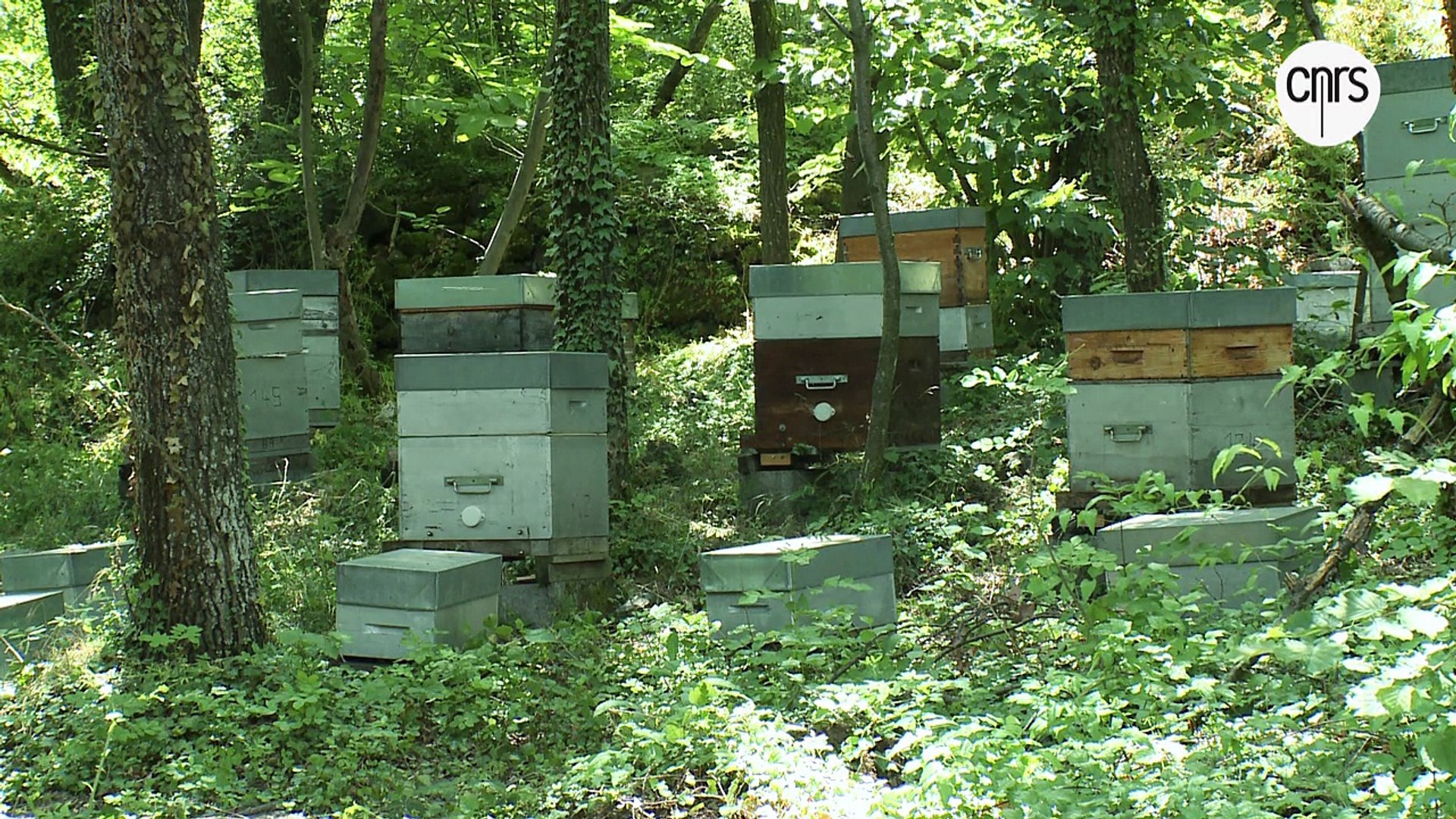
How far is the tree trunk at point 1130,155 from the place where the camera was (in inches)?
293

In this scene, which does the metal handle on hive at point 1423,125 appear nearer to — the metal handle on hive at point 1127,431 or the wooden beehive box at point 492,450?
the metal handle on hive at point 1127,431

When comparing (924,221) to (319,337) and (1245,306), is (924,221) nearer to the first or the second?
(1245,306)

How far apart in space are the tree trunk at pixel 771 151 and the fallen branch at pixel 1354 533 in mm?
7643

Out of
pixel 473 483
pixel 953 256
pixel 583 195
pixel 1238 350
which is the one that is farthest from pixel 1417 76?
pixel 473 483

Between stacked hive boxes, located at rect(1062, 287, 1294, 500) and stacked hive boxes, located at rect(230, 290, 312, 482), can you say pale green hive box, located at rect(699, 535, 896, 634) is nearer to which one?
stacked hive boxes, located at rect(1062, 287, 1294, 500)

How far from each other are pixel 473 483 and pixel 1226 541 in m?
3.54

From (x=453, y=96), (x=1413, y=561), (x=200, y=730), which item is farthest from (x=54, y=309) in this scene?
(x=1413, y=561)

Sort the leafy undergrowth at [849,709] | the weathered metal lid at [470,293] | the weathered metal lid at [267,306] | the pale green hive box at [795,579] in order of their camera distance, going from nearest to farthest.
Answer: the leafy undergrowth at [849,709]
the pale green hive box at [795,579]
the weathered metal lid at [470,293]
the weathered metal lid at [267,306]

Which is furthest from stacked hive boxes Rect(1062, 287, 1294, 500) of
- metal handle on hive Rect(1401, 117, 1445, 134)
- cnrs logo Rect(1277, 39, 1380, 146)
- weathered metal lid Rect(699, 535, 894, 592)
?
weathered metal lid Rect(699, 535, 894, 592)

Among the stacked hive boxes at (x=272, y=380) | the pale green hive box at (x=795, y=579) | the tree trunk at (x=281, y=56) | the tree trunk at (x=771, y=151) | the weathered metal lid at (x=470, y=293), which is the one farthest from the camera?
the tree trunk at (x=281, y=56)

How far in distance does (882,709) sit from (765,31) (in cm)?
788

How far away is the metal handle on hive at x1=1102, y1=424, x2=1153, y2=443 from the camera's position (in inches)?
239

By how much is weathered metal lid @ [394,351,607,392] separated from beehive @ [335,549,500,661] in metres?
1.13

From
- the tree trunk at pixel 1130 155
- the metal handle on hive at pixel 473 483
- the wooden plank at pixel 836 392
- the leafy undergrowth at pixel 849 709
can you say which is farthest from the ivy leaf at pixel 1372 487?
the tree trunk at pixel 1130 155
